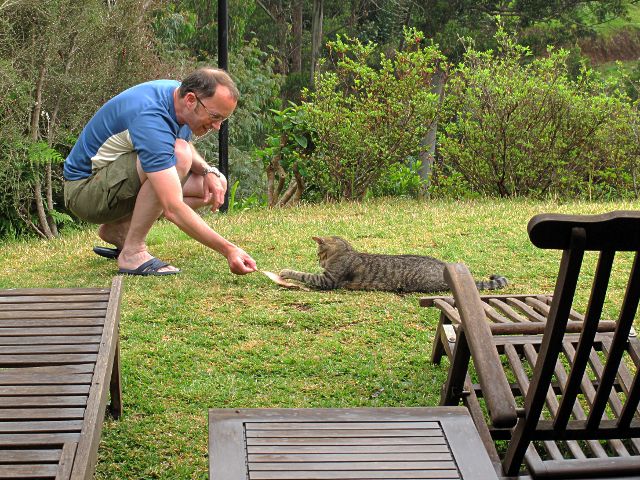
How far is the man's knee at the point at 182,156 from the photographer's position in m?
5.87

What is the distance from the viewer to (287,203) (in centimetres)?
1140

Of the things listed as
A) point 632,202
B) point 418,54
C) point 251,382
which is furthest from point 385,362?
point 418,54

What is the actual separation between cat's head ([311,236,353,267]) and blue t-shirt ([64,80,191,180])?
117 centimetres

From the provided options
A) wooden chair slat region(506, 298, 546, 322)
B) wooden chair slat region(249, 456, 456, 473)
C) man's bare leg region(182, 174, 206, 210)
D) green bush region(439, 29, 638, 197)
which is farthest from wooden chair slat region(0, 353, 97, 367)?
green bush region(439, 29, 638, 197)

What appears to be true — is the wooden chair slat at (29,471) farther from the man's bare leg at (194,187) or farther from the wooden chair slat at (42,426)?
the man's bare leg at (194,187)

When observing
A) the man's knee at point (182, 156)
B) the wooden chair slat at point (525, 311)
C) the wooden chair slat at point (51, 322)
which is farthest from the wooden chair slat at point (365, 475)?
the man's knee at point (182, 156)

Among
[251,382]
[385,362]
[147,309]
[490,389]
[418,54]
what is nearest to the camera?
[490,389]

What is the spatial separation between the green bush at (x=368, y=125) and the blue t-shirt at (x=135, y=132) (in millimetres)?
4946

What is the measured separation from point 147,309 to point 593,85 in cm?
824

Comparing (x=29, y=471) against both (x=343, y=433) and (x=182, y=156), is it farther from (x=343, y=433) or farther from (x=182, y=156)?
(x=182, y=156)

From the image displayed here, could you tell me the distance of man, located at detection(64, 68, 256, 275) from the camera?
549 centimetres

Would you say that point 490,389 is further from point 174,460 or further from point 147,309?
point 147,309

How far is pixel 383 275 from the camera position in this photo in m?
5.88

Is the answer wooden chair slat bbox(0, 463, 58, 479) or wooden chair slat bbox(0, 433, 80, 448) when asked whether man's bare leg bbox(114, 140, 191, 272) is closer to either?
wooden chair slat bbox(0, 433, 80, 448)
